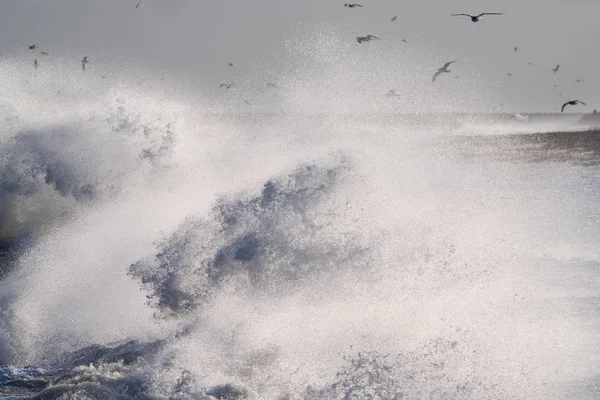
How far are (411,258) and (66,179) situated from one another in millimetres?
11837

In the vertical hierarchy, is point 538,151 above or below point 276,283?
below

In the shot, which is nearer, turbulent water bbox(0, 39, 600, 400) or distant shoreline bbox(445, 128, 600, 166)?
turbulent water bbox(0, 39, 600, 400)

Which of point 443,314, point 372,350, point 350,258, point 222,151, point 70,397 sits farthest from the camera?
point 222,151

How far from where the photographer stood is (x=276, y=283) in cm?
1240

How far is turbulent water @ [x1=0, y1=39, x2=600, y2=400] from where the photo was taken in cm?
955

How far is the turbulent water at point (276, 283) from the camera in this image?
9555 millimetres

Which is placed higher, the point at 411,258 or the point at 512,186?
the point at 411,258

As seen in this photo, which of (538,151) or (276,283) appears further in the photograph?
(538,151)

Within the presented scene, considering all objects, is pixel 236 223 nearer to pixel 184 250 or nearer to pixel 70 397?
pixel 184 250

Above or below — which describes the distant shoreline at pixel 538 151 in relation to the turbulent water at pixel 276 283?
below

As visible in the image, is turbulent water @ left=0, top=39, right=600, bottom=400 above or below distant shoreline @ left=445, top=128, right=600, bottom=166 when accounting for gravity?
above

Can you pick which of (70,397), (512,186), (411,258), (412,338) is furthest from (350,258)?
(512,186)

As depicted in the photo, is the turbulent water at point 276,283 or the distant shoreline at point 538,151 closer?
the turbulent water at point 276,283

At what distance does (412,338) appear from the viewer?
10594 millimetres
